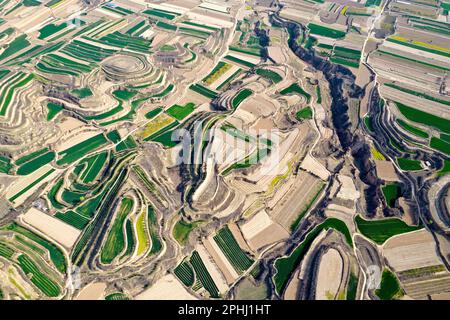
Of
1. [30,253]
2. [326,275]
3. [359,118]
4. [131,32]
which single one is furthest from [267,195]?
[131,32]

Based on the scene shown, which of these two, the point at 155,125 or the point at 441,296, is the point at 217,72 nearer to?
the point at 155,125

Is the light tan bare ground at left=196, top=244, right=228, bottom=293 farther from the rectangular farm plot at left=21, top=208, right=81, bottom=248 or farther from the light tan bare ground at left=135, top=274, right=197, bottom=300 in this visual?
the rectangular farm plot at left=21, top=208, right=81, bottom=248

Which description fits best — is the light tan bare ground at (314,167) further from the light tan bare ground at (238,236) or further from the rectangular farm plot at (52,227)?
the rectangular farm plot at (52,227)

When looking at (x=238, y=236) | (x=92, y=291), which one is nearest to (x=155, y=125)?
(x=238, y=236)

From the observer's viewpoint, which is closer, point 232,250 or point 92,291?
point 92,291

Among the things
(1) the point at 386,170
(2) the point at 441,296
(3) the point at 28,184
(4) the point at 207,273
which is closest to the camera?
(2) the point at 441,296

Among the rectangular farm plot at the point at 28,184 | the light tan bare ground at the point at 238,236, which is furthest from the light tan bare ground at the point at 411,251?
the rectangular farm plot at the point at 28,184

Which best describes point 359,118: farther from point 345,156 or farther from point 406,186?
point 406,186
